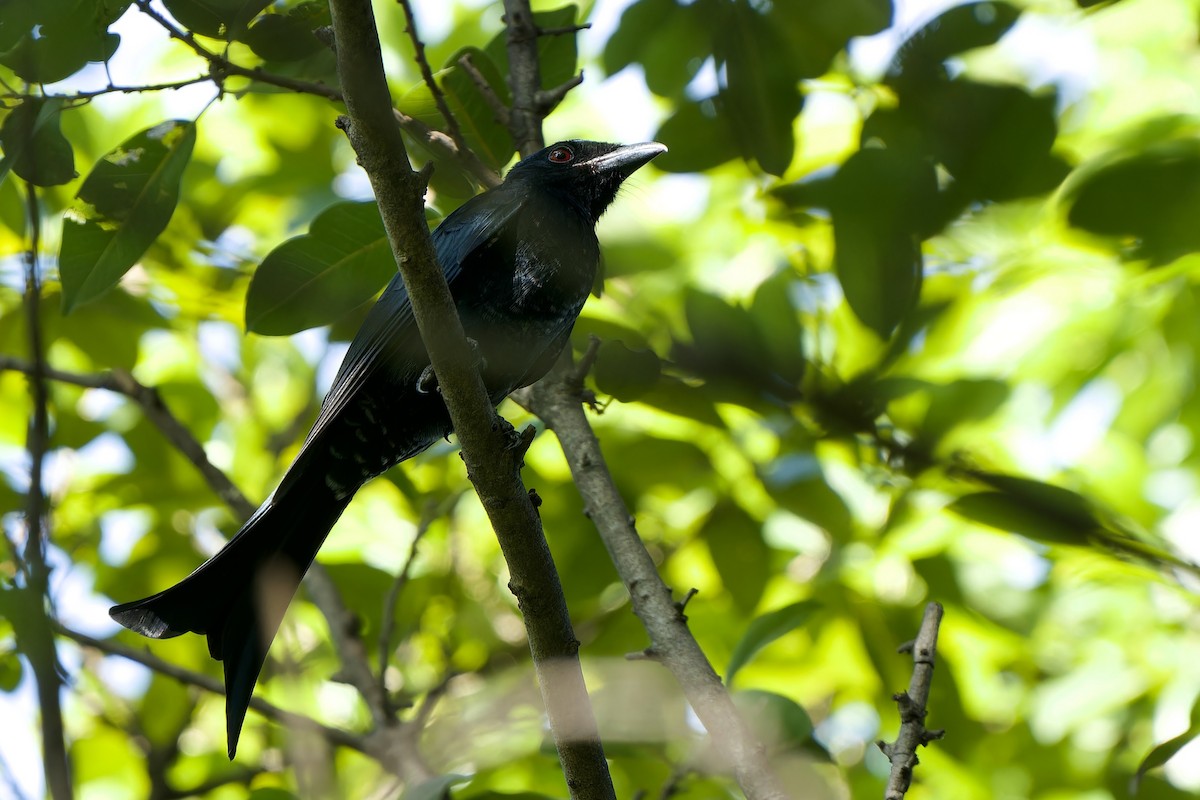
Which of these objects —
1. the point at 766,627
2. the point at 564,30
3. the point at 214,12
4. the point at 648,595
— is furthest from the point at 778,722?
the point at 214,12

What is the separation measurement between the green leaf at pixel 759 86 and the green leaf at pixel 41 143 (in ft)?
4.86

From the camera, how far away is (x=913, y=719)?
2.39 meters

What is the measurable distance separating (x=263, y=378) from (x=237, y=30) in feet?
9.43

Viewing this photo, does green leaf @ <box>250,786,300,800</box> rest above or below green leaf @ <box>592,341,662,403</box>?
below

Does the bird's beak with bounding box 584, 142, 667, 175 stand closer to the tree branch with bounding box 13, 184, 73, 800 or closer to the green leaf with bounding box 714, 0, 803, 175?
the green leaf with bounding box 714, 0, 803, 175

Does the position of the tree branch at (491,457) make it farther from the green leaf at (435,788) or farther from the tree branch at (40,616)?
the tree branch at (40,616)

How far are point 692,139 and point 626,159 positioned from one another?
833 mm

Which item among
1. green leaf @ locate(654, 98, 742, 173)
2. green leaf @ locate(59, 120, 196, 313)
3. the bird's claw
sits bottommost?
the bird's claw

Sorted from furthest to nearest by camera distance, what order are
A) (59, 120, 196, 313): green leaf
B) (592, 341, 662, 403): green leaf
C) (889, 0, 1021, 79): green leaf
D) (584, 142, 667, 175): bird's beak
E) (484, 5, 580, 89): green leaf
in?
1. (584, 142, 667, 175): bird's beak
2. (484, 5, 580, 89): green leaf
3. (59, 120, 196, 313): green leaf
4. (592, 341, 662, 403): green leaf
5. (889, 0, 1021, 79): green leaf

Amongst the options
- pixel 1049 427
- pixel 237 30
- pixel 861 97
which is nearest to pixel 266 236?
pixel 237 30

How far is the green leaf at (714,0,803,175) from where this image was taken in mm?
2242

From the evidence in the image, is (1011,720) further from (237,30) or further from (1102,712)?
(237,30)

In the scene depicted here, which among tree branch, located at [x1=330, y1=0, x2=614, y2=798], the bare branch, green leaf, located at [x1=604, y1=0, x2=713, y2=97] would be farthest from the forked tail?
green leaf, located at [x1=604, y1=0, x2=713, y2=97]

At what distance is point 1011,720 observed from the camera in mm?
4414
